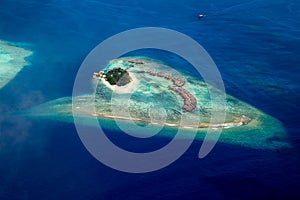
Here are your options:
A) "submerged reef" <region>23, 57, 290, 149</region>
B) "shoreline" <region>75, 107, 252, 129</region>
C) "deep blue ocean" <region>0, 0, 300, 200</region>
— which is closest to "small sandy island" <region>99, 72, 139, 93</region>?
"submerged reef" <region>23, 57, 290, 149</region>

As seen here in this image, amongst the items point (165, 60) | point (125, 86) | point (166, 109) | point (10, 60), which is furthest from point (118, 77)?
point (10, 60)

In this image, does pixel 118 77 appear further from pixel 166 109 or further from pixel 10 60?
pixel 10 60

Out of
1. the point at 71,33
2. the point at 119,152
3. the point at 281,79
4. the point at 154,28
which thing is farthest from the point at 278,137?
the point at 71,33

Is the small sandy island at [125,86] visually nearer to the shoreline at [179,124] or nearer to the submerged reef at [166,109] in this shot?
the submerged reef at [166,109]

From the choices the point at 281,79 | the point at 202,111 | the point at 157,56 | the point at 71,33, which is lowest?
the point at 202,111

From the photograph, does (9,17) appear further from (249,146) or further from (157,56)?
(249,146)

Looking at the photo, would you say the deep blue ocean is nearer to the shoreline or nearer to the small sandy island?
the shoreline
